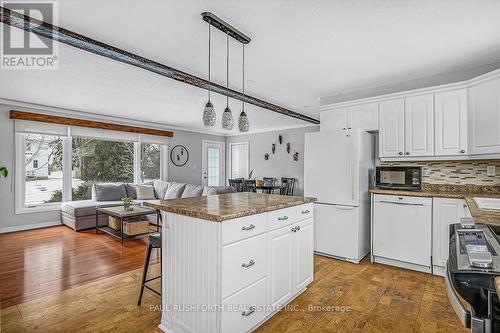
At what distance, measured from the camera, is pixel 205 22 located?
7.03 ft

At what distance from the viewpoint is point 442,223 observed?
2.87 meters

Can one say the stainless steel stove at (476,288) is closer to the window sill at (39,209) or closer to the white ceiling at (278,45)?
the white ceiling at (278,45)

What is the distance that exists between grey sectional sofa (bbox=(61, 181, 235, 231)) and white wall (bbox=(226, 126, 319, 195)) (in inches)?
113

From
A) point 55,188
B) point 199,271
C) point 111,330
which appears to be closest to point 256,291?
point 199,271

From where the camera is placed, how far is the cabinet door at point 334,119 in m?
3.79

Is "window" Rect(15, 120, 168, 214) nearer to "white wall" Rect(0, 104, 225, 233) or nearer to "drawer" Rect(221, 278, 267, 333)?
"white wall" Rect(0, 104, 225, 233)

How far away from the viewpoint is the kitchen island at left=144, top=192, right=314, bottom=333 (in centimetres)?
165

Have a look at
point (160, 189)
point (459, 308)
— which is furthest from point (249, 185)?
point (459, 308)

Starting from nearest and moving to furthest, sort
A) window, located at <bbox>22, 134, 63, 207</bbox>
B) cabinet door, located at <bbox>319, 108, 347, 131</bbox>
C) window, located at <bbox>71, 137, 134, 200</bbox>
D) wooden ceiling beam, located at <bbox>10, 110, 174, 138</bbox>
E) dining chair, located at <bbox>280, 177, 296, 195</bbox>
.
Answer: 1. cabinet door, located at <bbox>319, 108, 347, 131</bbox>
2. wooden ceiling beam, located at <bbox>10, 110, 174, 138</bbox>
3. window, located at <bbox>22, 134, 63, 207</bbox>
4. window, located at <bbox>71, 137, 134, 200</bbox>
5. dining chair, located at <bbox>280, 177, 296, 195</bbox>

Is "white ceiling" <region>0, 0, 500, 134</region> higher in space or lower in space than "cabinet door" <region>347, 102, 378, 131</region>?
higher

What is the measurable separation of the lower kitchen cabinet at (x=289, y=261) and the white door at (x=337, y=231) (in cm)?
99

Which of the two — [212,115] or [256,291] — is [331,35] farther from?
[256,291]

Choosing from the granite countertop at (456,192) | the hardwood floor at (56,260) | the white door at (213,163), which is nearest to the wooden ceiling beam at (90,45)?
the hardwood floor at (56,260)

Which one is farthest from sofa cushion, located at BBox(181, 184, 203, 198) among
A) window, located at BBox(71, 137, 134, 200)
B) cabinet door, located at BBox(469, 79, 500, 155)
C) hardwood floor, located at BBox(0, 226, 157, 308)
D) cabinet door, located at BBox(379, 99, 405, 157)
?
cabinet door, located at BBox(469, 79, 500, 155)
